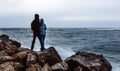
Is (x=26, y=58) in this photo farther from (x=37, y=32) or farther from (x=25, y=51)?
(x=37, y=32)

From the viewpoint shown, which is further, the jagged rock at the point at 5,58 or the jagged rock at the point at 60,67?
the jagged rock at the point at 60,67

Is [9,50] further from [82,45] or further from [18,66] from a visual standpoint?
[82,45]

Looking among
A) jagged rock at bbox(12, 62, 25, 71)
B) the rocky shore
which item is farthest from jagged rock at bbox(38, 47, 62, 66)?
jagged rock at bbox(12, 62, 25, 71)

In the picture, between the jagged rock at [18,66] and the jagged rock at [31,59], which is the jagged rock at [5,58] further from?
the jagged rock at [31,59]

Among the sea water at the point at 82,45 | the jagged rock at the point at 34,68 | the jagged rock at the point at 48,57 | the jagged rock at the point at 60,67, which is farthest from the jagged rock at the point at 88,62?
the sea water at the point at 82,45

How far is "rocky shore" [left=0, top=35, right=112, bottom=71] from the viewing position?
1347 centimetres

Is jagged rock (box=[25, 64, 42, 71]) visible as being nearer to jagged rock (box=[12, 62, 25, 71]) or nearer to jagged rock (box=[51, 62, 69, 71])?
jagged rock (box=[12, 62, 25, 71])

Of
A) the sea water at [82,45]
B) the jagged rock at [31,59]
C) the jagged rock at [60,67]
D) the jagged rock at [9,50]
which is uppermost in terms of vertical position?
the jagged rock at [9,50]

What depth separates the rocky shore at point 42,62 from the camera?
1347 cm

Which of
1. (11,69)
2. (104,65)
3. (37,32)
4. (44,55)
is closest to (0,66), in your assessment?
(11,69)

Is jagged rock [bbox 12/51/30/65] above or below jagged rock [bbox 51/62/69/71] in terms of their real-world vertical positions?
above

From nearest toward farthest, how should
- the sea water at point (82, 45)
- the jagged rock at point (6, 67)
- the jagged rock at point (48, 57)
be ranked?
the jagged rock at point (6, 67)
the jagged rock at point (48, 57)
the sea water at point (82, 45)

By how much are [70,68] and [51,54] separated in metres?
1.15

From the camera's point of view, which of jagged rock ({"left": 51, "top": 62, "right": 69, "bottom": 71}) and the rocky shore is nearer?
the rocky shore
